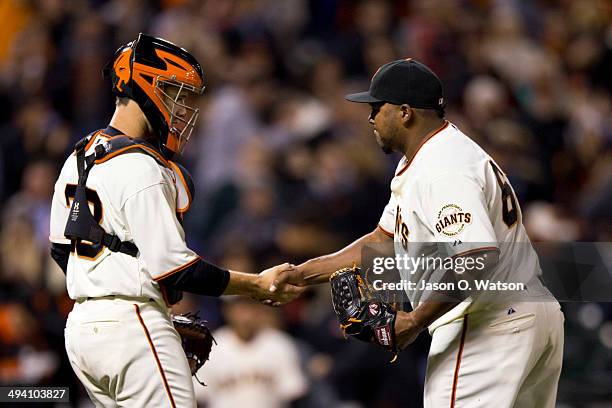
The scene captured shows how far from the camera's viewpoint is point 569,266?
5875mm

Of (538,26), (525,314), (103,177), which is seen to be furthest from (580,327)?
(538,26)

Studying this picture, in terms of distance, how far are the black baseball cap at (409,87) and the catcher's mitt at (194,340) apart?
1346 millimetres

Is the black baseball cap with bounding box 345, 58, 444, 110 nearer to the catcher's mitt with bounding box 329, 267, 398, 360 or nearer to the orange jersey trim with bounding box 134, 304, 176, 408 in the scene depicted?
Answer: the catcher's mitt with bounding box 329, 267, 398, 360

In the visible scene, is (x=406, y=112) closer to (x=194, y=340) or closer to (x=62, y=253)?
(x=194, y=340)

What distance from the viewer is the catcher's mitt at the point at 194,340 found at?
197 inches

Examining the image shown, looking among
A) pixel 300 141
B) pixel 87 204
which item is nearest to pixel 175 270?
pixel 87 204

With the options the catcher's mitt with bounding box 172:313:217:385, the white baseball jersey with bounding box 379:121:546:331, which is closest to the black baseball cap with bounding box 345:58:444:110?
the white baseball jersey with bounding box 379:121:546:331

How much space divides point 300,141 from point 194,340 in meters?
4.82

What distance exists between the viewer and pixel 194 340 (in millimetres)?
5102

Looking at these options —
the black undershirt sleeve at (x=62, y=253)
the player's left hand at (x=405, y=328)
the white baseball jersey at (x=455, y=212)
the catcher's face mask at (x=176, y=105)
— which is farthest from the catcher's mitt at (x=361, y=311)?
the black undershirt sleeve at (x=62, y=253)

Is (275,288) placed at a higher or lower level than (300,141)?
higher

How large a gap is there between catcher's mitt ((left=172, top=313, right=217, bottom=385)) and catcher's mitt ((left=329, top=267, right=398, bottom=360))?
2.11 ft

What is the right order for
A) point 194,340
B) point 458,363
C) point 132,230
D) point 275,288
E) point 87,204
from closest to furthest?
point 132,230, point 87,204, point 458,363, point 194,340, point 275,288

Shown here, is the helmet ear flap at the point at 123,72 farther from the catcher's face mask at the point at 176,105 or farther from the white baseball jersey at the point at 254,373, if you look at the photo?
the white baseball jersey at the point at 254,373
